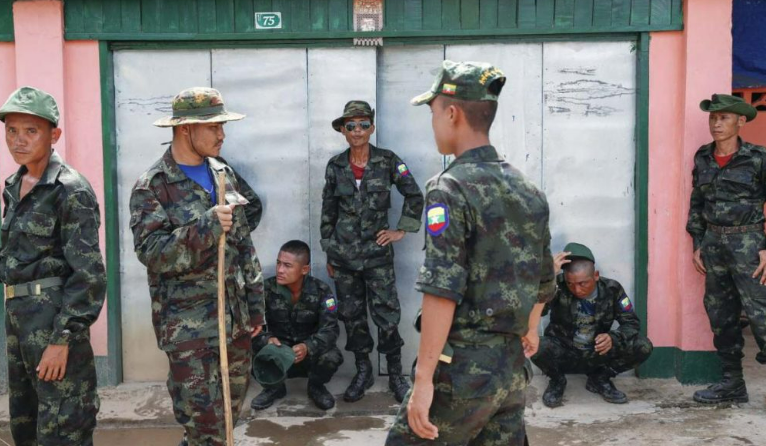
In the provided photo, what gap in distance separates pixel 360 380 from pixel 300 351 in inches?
24.4

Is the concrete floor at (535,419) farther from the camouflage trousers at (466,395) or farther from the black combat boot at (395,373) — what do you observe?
the camouflage trousers at (466,395)

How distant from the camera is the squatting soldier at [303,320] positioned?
6.64 metres

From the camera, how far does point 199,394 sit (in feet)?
14.3

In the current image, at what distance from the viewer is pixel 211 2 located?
689 centimetres

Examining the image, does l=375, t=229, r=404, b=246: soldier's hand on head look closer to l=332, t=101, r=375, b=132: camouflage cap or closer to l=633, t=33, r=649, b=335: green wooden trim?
l=332, t=101, r=375, b=132: camouflage cap

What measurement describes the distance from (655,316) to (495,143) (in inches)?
73.4

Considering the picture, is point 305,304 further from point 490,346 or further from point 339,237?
point 490,346

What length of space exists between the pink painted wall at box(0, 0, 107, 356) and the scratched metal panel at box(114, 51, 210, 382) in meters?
0.18

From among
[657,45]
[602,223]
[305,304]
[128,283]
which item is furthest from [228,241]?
[657,45]

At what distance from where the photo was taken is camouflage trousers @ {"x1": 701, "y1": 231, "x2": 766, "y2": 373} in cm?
639

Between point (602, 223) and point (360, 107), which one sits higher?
point (360, 107)

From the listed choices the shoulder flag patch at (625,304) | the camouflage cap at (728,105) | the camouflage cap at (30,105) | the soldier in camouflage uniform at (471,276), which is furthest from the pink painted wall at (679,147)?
the camouflage cap at (30,105)

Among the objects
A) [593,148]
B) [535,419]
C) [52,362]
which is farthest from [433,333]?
[593,148]

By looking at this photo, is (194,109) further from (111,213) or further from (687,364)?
(687,364)
